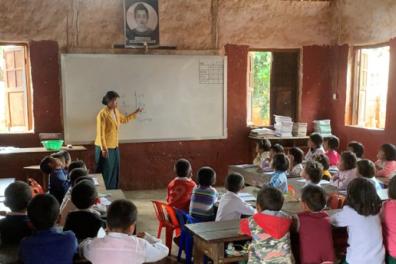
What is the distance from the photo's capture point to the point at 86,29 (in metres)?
6.27

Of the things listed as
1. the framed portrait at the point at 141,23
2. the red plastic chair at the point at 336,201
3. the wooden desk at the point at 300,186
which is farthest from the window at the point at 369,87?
the red plastic chair at the point at 336,201

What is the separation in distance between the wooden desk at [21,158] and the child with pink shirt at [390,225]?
401 centimetres

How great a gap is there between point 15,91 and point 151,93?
1.94m

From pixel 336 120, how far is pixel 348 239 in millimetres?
4893

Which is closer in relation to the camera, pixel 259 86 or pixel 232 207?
pixel 232 207

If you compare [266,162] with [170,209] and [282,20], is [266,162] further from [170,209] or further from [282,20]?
[282,20]

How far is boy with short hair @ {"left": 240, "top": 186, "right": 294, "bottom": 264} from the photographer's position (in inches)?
96.0

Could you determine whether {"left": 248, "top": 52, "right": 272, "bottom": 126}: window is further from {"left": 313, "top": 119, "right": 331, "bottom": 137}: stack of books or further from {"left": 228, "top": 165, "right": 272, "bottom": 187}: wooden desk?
{"left": 228, "top": 165, "right": 272, "bottom": 187}: wooden desk

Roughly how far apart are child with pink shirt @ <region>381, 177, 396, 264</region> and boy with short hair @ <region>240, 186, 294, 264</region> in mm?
636

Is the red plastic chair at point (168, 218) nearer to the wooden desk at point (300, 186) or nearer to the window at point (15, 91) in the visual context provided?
the wooden desk at point (300, 186)

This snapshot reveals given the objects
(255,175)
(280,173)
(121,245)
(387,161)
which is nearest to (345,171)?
(280,173)

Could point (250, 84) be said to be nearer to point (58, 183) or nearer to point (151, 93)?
point (151, 93)

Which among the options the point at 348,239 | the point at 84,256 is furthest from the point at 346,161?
the point at 84,256

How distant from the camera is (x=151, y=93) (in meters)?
6.55
